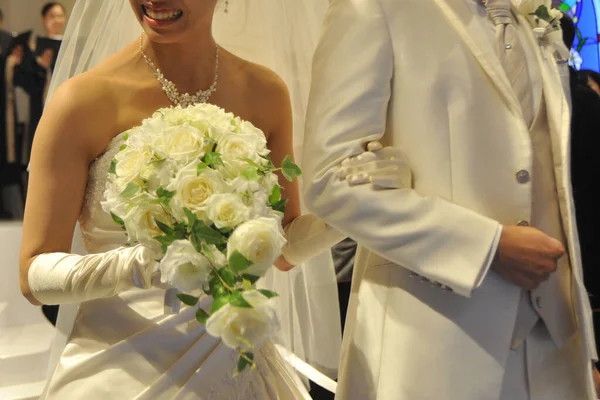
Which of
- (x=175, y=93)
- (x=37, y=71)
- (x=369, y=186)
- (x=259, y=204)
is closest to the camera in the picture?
(x=259, y=204)

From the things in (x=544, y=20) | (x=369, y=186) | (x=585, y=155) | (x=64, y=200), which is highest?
(x=544, y=20)

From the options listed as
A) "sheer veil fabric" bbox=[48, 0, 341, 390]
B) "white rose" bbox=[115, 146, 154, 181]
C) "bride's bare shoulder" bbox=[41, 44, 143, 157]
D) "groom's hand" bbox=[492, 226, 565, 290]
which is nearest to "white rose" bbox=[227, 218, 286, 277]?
"white rose" bbox=[115, 146, 154, 181]

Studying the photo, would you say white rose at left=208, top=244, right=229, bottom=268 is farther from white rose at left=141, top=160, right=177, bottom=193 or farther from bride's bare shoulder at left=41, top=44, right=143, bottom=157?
bride's bare shoulder at left=41, top=44, right=143, bottom=157

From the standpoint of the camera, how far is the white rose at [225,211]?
4.25 feet

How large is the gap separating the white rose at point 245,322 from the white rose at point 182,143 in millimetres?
275

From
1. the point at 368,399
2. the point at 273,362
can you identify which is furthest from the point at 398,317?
the point at 273,362

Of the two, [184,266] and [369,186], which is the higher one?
[369,186]

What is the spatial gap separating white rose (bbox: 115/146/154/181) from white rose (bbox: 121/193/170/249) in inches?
1.8

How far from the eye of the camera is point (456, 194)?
1.51 meters

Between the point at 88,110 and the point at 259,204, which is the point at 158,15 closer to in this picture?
the point at 88,110

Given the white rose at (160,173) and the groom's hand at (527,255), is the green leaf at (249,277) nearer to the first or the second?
the white rose at (160,173)

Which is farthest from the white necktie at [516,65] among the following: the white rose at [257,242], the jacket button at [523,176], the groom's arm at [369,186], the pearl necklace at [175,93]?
the pearl necklace at [175,93]

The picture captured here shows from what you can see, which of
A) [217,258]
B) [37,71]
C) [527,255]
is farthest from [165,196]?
[37,71]

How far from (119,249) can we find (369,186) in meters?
0.54
